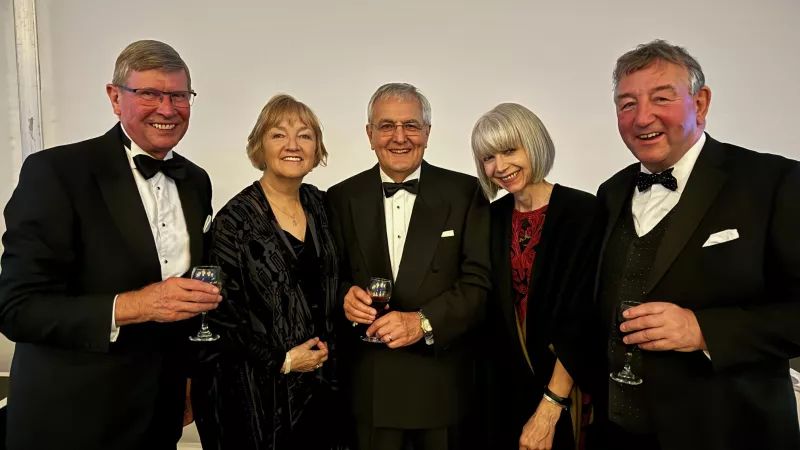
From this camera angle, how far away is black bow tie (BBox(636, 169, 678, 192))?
1.72 meters

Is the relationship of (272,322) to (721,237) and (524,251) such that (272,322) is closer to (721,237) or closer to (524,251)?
(524,251)

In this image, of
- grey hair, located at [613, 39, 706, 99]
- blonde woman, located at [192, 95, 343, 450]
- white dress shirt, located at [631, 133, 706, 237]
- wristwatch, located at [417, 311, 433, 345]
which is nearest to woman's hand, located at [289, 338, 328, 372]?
blonde woman, located at [192, 95, 343, 450]

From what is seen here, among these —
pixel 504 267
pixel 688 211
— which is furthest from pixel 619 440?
pixel 688 211

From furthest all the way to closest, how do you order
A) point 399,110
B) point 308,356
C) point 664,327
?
point 399,110, point 308,356, point 664,327

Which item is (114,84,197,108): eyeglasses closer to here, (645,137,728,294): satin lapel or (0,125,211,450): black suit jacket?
(0,125,211,450): black suit jacket

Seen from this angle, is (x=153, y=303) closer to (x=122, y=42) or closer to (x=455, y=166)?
(x=455, y=166)

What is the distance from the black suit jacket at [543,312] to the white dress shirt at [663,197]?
24cm

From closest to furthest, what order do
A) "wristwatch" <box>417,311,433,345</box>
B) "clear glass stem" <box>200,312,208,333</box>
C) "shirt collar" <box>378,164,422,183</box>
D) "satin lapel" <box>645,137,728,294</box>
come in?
1. "satin lapel" <box>645,137,728,294</box>
2. "clear glass stem" <box>200,312,208,333</box>
3. "wristwatch" <box>417,311,433,345</box>
4. "shirt collar" <box>378,164,422,183</box>

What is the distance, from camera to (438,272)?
7.25ft

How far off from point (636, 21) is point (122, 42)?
3673 millimetres

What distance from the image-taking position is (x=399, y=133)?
2.23 meters

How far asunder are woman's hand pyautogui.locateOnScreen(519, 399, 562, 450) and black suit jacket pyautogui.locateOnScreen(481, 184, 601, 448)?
0.22ft

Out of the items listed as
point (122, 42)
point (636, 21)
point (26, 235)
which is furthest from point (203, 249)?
point (636, 21)

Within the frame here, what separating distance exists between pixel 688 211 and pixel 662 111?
36cm
